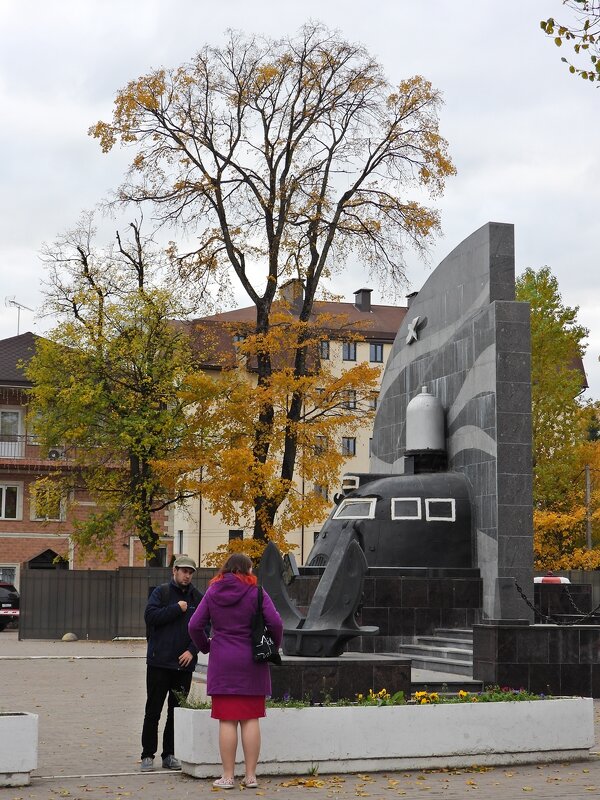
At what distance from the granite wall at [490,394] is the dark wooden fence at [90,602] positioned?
14.7 meters

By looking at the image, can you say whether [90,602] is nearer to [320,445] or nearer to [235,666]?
[320,445]

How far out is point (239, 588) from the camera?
382 inches

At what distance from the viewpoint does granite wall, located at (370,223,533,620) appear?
1975cm

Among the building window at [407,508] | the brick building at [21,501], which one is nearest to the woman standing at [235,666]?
the building window at [407,508]

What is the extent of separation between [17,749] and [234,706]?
1745 millimetres

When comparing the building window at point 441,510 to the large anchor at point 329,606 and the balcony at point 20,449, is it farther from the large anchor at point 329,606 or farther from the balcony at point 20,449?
the balcony at point 20,449

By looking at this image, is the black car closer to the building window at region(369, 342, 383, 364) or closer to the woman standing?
the building window at region(369, 342, 383, 364)

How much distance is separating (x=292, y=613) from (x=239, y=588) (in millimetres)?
4017

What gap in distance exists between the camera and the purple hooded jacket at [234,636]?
9492 millimetres

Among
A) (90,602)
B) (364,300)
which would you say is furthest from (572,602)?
(364,300)

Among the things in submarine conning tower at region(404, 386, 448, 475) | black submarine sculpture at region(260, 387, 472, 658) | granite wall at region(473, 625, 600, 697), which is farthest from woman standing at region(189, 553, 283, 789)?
submarine conning tower at region(404, 386, 448, 475)

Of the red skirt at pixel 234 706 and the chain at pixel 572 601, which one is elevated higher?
the chain at pixel 572 601

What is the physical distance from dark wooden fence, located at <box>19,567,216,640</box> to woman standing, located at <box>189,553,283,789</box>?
1010 inches

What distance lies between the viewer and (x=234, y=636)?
9594 millimetres
